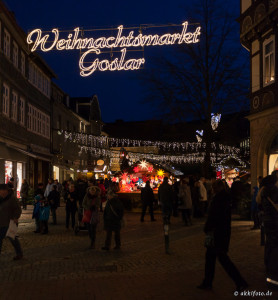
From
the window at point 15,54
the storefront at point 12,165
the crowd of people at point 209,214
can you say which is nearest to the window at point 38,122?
the storefront at point 12,165

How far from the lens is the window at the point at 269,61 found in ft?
62.8

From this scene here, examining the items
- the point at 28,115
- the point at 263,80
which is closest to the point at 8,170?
the point at 28,115

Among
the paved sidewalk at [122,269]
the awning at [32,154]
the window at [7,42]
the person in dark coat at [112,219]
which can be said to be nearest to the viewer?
the paved sidewalk at [122,269]

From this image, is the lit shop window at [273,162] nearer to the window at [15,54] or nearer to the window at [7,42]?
the window at [7,42]

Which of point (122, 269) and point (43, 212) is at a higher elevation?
point (43, 212)

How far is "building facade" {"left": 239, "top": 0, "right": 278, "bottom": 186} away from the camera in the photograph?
18.9 m

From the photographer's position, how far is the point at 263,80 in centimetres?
2002

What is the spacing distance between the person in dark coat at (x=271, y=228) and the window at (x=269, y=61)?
42.5 feet

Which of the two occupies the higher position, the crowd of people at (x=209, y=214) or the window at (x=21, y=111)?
the window at (x=21, y=111)

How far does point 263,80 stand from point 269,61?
0.88 m

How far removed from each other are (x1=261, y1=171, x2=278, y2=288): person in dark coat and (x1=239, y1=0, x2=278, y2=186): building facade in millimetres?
12187

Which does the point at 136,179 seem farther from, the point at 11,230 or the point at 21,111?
the point at 11,230

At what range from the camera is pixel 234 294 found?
681 cm

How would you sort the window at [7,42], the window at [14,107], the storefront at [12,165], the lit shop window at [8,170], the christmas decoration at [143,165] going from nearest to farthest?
the storefront at [12,165] < the window at [7,42] < the christmas decoration at [143,165] < the lit shop window at [8,170] < the window at [14,107]
